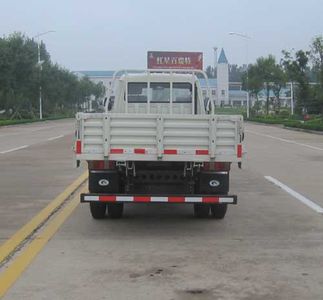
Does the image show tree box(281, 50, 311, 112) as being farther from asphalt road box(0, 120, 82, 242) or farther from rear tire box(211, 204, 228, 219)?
rear tire box(211, 204, 228, 219)

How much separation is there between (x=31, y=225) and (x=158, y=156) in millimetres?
2184

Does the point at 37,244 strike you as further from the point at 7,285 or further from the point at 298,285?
the point at 298,285

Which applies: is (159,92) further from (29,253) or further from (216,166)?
(29,253)

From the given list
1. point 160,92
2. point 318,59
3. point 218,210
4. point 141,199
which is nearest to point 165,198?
point 141,199

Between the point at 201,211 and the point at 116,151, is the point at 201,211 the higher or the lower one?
the lower one

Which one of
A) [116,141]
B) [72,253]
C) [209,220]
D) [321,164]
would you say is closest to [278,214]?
[209,220]

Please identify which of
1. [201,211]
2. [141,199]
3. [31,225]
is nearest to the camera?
[141,199]

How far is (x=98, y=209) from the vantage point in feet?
30.9

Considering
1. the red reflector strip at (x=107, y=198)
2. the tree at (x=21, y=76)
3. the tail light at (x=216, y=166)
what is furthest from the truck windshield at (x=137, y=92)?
the tree at (x=21, y=76)

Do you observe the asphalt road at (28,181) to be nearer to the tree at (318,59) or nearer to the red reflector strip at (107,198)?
the red reflector strip at (107,198)

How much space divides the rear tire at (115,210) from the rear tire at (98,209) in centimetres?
9

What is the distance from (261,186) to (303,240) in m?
5.59

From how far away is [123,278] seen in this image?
628 cm

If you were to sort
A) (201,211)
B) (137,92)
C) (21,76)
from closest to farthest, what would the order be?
(201,211) → (137,92) → (21,76)
